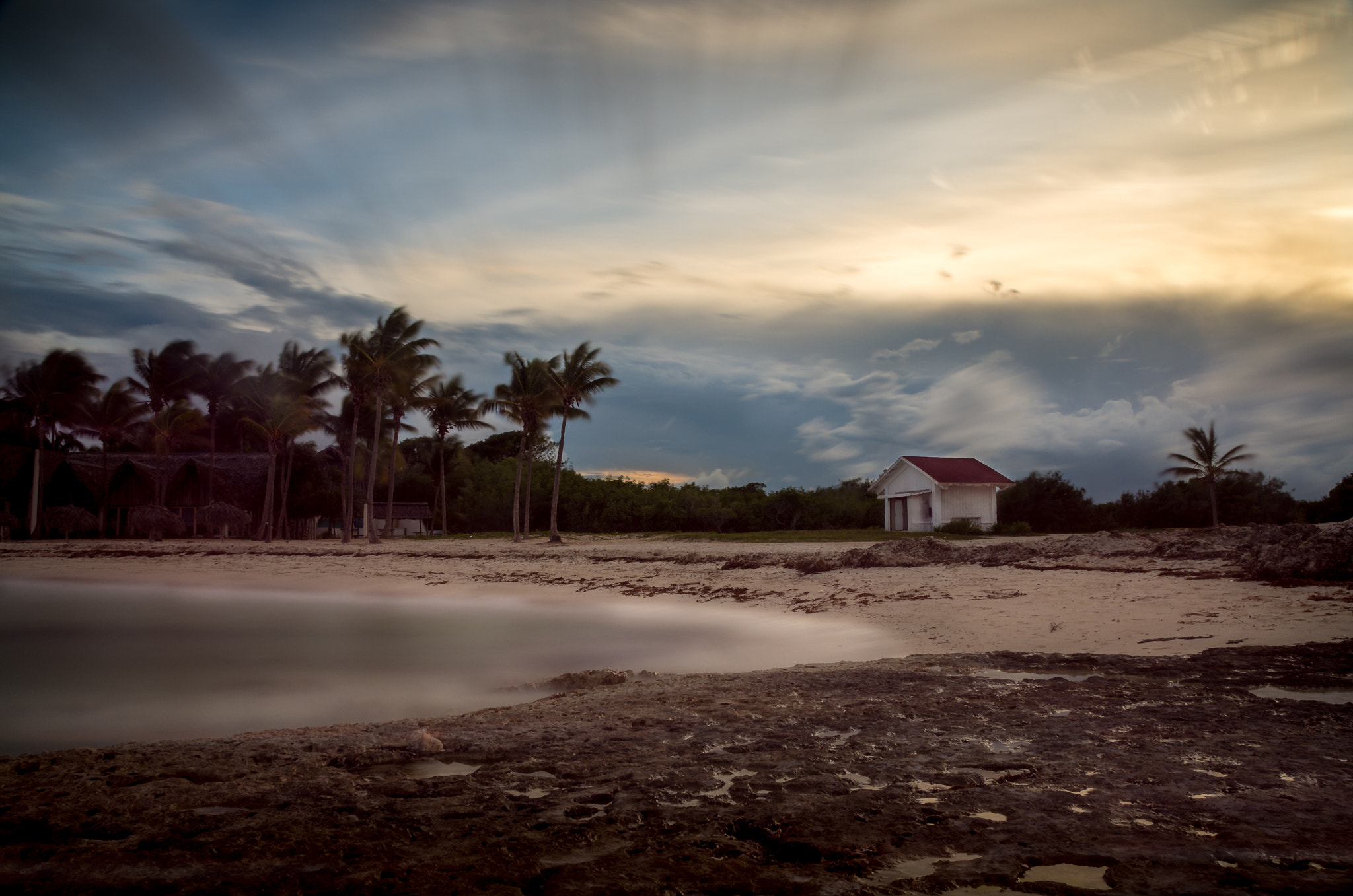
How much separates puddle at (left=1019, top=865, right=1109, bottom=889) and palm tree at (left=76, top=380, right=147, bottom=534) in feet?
154

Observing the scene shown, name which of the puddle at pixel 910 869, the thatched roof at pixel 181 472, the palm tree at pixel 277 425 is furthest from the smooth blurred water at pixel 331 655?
the thatched roof at pixel 181 472

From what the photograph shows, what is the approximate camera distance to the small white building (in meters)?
31.5

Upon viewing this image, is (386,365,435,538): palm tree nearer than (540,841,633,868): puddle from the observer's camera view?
No

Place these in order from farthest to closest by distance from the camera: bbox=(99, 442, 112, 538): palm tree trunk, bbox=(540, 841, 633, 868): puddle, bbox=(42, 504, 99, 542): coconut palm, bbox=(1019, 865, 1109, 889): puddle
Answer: bbox=(99, 442, 112, 538): palm tree trunk
bbox=(42, 504, 99, 542): coconut palm
bbox=(540, 841, 633, 868): puddle
bbox=(1019, 865, 1109, 889): puddle

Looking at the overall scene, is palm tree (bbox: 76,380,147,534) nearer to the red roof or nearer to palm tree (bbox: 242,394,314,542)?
palm tree (bbox: 242,394,314,542)

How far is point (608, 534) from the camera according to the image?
119 ft

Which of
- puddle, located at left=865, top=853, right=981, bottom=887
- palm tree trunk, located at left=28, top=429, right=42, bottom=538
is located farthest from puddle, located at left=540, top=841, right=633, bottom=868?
palm tree trunk, located at left=28, top=429, right=42, bottom=538

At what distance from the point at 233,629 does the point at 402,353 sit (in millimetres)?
23929

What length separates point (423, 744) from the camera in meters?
4.43

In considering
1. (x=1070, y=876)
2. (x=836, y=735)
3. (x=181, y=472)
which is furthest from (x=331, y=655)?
(x=181, y=472)

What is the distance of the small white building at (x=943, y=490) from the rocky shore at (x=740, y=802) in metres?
26.7

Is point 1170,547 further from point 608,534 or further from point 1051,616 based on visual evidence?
point 608,534

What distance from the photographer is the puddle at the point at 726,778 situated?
3.66 meters

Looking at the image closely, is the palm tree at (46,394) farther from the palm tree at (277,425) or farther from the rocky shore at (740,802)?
the rocky shore at (740,802)
